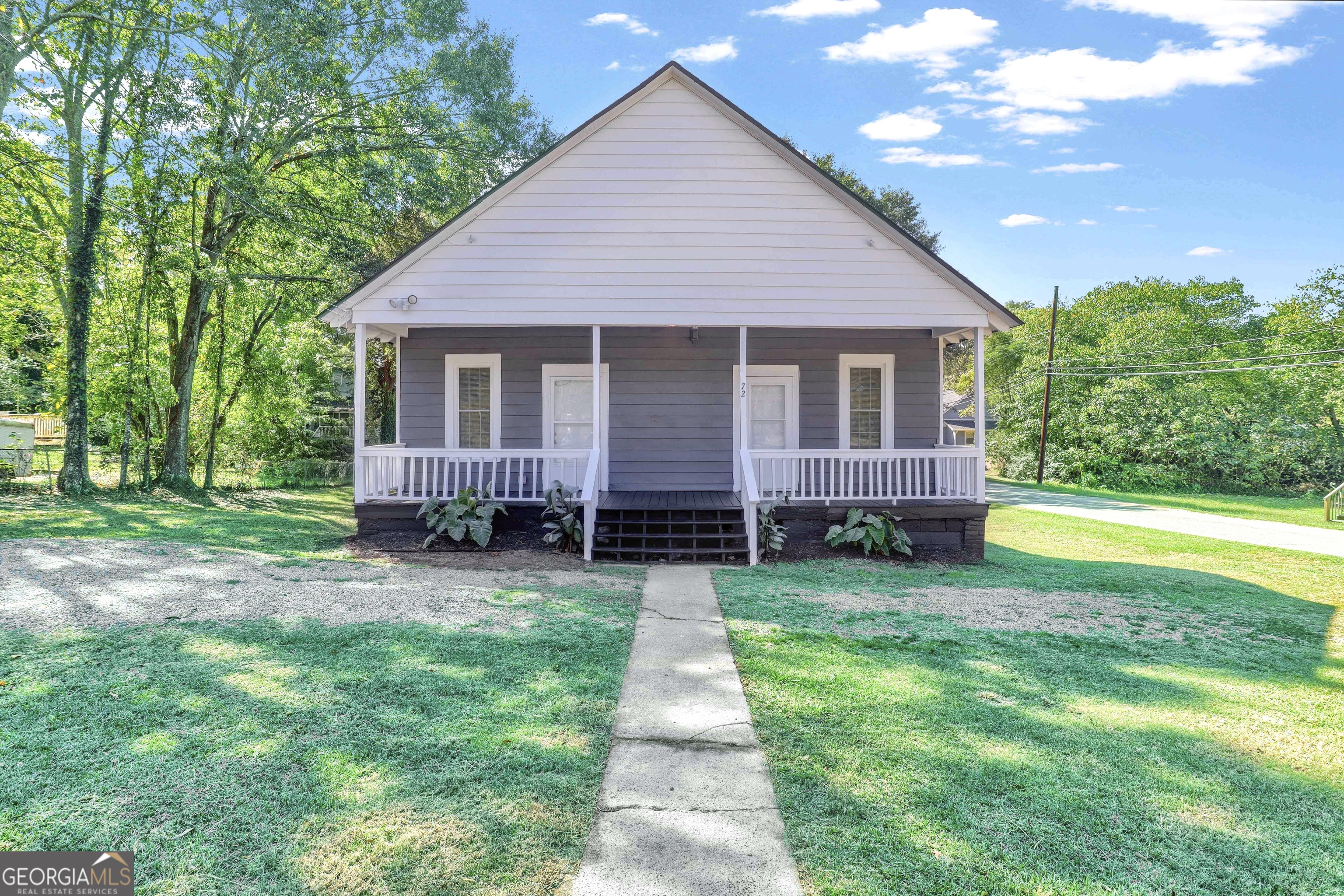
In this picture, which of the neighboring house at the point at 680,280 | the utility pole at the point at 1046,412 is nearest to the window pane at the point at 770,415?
the neighboring house at the point at 680,280

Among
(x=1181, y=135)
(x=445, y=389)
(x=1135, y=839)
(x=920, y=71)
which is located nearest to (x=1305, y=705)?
(x=1135, y=839)

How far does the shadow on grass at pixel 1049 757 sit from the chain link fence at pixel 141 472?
1486 cm

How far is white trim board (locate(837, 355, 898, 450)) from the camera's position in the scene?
461 inches

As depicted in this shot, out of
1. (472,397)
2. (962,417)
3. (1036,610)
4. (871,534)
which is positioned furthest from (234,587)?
(962,417)

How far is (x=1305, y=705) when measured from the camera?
4219mm

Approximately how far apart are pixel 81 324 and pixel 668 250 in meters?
12.4

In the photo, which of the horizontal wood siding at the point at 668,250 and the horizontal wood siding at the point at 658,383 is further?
the horizontal wood siding at the point at 658,383

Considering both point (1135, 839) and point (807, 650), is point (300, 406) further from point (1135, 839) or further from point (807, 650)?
point (1135, 839)

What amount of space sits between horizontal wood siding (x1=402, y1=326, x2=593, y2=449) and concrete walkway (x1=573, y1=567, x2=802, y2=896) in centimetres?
735

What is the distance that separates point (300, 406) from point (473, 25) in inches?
469

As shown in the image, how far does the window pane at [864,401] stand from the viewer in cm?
1181

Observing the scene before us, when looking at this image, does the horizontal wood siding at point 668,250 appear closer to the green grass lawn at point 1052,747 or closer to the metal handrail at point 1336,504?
the green grass lawn at point 1052,747

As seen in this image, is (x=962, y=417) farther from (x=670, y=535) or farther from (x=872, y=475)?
(x=670, y=535)

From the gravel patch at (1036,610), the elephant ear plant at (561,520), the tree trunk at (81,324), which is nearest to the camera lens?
the gravel patch at (1036,610)
